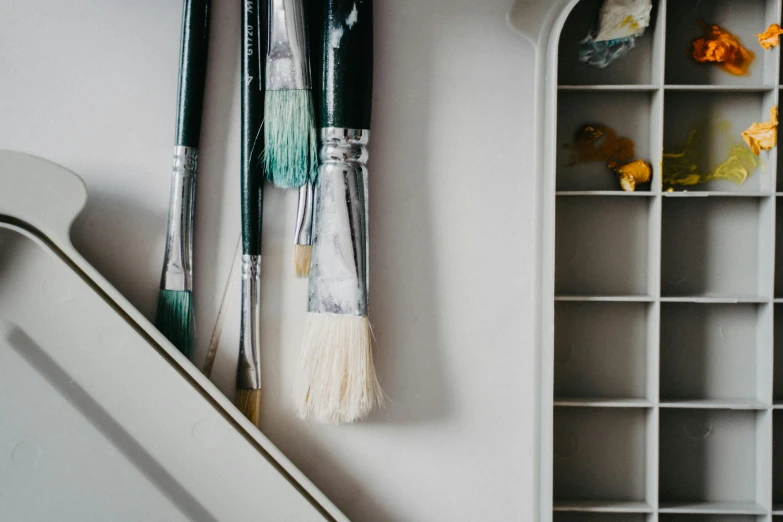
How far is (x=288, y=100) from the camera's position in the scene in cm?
98

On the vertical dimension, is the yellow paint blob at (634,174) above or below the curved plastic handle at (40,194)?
above

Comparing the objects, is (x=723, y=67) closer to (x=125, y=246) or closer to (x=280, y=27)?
(x=280, y=27)

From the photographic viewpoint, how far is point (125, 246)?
1.05 metres

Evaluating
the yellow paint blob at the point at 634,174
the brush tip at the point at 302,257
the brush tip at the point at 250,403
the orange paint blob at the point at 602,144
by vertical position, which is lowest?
the brush tip at the point at 250,403

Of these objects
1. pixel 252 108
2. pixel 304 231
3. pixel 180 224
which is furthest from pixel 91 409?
pixel 252 108

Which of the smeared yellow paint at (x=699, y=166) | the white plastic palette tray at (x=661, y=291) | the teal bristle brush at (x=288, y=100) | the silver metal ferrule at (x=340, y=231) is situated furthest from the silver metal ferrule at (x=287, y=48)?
the smeared yellow paint at (x=699, y=166)

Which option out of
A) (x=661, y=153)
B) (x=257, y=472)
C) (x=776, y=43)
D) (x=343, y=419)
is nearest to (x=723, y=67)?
(x=776, y=43)

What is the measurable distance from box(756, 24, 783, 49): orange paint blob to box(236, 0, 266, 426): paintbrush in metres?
0.81

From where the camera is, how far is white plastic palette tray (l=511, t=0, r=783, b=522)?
0.98 metres

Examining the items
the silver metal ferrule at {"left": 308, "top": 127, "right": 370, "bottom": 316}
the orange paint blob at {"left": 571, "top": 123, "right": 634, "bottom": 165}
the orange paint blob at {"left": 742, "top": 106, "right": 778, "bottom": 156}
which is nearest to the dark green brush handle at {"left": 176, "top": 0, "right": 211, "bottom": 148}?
the silver metal ferrule at {"left": 308, "top": 127, "right": 370, "bottom": 316}

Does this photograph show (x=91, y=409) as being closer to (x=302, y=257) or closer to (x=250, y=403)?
(x=250, y=403)

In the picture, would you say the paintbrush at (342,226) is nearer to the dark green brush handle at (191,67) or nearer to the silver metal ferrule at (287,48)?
the silver metal ferrule at (287,48)

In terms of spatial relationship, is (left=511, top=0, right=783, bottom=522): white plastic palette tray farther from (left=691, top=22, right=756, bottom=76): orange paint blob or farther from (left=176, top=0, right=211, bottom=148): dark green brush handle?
(left=176, top=0, right=211, bottom=148): dark green brush handle

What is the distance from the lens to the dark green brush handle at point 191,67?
0.99 m
